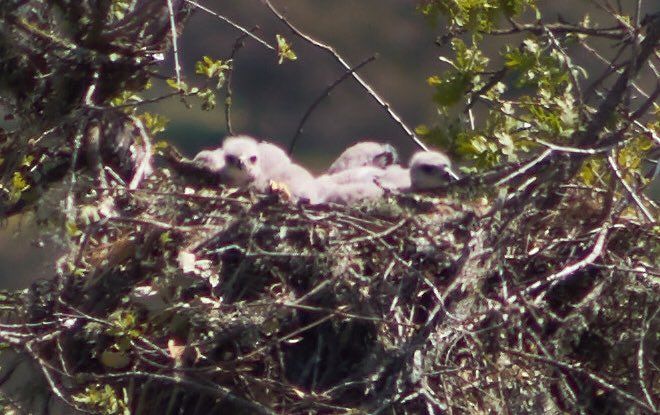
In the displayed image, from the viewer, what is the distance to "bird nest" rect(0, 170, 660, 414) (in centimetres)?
432

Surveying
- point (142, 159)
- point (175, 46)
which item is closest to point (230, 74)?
point (142, 159)

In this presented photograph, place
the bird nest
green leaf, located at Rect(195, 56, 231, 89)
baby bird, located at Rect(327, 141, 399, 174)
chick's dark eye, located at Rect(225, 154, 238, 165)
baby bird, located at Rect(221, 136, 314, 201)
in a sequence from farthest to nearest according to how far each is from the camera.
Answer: baby bird, located at Rect(327, 141, 399, 174) < chick's dark eye, located at Rect(225, 154, 238, 165) < baby bird, located at Rect(221, 136, 314, 201) < green leaf, located at Rect(195, 56, 231, 89) < the bird nest

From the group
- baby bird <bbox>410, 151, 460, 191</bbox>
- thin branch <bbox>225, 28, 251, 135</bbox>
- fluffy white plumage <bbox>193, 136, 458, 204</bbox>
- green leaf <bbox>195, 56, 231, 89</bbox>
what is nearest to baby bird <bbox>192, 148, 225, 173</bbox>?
fluffy white plumage <bbox>193, 136, 458, 204</bbox>

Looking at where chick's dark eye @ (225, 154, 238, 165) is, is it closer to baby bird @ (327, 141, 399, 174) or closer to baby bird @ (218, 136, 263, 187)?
baby bird @ (218, 136, 263, 187)

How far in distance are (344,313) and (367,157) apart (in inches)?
53.5

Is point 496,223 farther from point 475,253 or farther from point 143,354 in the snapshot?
point 143,354

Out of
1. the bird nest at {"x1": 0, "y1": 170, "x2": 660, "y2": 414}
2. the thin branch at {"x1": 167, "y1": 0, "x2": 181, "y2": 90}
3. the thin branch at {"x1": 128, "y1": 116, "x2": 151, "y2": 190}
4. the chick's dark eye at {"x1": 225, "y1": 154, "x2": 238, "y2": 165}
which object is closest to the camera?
the thin branch at {"x1": 167, "y1": 0, "x2": 181, "y2": 90}

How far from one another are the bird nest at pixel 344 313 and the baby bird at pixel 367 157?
92cm

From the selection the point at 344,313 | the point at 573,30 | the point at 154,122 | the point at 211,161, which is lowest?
the point at 344,313

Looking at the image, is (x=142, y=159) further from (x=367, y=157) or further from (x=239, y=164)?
(x=367, y=157)

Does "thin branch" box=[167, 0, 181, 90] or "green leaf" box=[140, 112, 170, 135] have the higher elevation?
"thin branch" box=[167, 0, 181, 90]

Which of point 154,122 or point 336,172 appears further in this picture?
point 336,172

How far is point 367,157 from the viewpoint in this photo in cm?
568

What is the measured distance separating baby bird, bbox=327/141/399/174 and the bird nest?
0.92 metres
